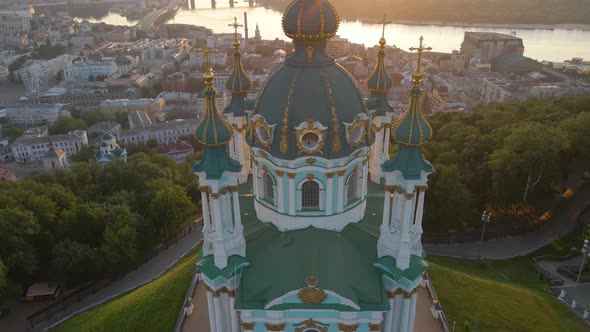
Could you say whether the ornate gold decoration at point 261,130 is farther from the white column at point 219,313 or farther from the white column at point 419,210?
the white column at point 219,313

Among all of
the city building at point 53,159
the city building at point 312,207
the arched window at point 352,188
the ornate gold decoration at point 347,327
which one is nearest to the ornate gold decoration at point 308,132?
the city building at point 312,207

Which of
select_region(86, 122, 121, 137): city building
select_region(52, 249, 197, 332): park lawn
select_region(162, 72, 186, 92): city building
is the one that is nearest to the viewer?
select_region(52, 249, 197, 332): park lawn

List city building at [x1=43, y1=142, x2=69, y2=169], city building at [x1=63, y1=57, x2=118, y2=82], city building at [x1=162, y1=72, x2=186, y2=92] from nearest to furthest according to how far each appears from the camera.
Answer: city building at [x1=43, y1=142, x2=69, y2=169]
city building at [x1=162, y1=72, x2=186, y2=92]
city building at [x1=63, y1=57, x2=118, y2=82]

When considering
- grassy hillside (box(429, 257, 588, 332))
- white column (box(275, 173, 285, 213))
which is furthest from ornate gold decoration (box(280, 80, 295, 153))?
grassy hillside (box(429, 257, 588, 332))

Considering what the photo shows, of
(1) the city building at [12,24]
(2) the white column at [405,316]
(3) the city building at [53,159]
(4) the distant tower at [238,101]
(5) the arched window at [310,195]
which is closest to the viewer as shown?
(5) the arched window at [310,195]

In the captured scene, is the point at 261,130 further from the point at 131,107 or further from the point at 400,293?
the point at 131,107

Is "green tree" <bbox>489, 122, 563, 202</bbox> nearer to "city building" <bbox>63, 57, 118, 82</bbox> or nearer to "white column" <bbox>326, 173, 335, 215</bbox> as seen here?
"white column" <bbox>326, 173, 335, 215</bbox>
